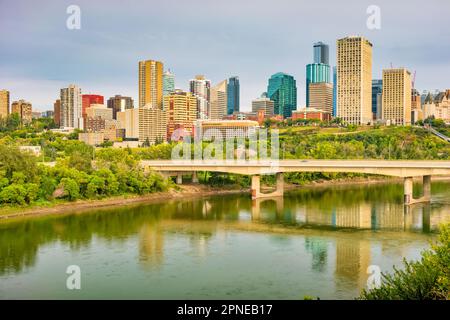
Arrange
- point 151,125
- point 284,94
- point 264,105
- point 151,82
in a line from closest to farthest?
point 151,125, point 151,82, point 264,105, point 284,94

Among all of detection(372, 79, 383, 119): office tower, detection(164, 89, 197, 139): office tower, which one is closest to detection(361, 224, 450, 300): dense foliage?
detection(164, 89, 197, 139): office tower

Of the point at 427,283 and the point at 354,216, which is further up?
the point at 427,283

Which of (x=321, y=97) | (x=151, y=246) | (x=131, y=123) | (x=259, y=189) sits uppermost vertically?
(x=321, y=97)

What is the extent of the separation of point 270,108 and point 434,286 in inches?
5978

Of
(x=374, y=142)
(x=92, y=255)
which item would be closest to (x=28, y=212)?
(x=92, y=255)

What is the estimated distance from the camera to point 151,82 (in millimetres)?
136625

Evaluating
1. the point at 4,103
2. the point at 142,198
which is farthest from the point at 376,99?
the point at 142,198

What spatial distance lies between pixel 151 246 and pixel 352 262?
8490 mm

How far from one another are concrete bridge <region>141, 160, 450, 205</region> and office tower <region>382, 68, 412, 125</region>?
94207 mm

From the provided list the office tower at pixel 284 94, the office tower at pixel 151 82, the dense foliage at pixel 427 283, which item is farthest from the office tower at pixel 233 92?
the dense foliage at pixel 427 283

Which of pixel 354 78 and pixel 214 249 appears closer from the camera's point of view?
pixel 214 249

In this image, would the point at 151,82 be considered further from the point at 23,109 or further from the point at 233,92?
the point at 233,92

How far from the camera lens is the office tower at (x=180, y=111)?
113500 mm

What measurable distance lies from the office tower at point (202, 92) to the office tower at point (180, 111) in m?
13.3
